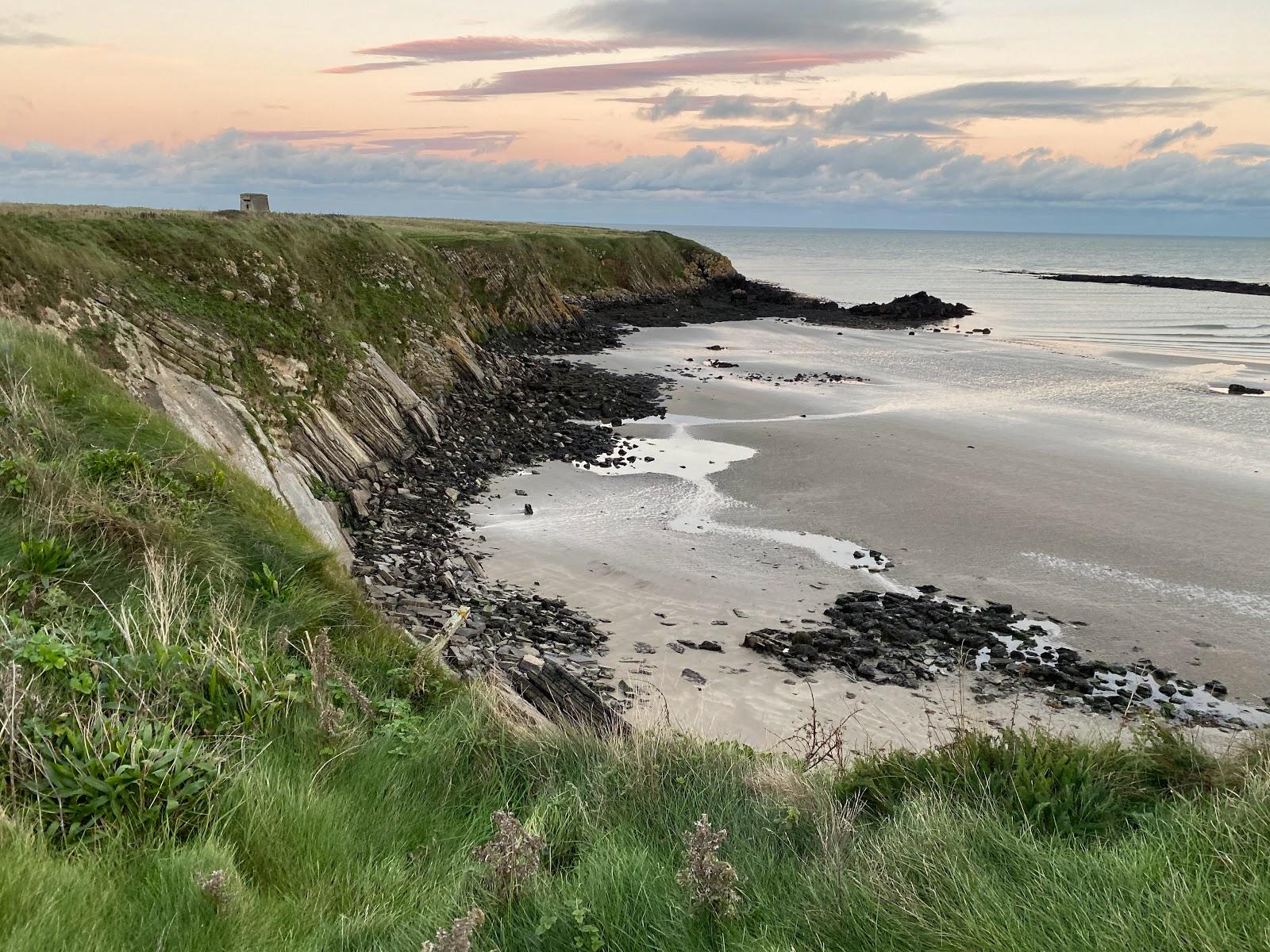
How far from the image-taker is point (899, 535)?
19.3 meters

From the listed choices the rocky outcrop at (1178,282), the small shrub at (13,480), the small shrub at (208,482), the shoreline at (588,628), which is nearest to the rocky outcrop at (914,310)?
the rocky outcrop at (1178,282)

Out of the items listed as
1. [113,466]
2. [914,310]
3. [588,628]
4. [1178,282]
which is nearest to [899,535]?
[588,628]

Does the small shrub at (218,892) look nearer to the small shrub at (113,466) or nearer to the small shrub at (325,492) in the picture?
the small shrub at (113,466)

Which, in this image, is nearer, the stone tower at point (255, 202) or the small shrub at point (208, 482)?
the small shrub at point (208, 482)

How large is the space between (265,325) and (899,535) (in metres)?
17.2

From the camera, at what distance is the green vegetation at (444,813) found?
3502 millimetres

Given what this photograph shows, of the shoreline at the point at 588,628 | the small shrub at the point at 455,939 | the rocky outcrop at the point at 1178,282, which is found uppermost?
the rocky outcrop at the point at 1178,282

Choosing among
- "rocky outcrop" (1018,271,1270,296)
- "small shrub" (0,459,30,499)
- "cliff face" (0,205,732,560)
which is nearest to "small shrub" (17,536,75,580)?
"small shrub" (0,459,30,499)

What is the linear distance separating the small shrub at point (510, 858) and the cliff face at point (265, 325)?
1121 centimetres

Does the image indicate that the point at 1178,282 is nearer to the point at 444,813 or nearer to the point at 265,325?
the point at 265,325

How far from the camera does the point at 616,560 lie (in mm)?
17469

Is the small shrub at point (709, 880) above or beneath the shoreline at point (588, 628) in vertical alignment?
above

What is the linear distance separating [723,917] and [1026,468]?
23774mm

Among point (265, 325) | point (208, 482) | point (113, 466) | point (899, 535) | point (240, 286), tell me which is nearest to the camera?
point (113, 466)
